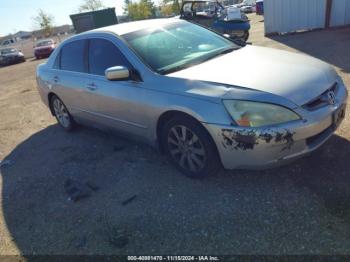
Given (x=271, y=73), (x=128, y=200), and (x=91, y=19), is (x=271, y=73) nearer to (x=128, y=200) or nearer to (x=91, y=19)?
(x=128, y=200)

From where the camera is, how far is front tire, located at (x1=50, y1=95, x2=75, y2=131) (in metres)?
5.67

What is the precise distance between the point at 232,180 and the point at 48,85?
3.75 meters

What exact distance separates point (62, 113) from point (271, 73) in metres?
3.90

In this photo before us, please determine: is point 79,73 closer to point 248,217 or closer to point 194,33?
point 194,33

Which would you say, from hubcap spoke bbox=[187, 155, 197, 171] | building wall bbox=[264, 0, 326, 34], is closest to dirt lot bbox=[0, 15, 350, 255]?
hubcap spoke bbox=[187, 155, 197, 171]

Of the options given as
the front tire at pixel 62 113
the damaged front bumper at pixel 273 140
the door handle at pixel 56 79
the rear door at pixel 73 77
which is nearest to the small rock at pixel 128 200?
the damaged front bumper at pixel 273 140

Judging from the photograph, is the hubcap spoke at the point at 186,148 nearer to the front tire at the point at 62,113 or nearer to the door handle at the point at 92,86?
the door handle at the point at 92,86

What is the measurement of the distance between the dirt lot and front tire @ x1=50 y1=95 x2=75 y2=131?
3.15 ft

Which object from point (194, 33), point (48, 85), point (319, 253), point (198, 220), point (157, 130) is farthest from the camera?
point (48, 85)

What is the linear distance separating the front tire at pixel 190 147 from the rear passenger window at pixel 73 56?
1.88 metres

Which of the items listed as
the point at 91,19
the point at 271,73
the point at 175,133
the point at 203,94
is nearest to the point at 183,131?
the point at 175,133

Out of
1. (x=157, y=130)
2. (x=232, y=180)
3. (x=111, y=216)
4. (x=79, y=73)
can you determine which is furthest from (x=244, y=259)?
(x=79, y=73)

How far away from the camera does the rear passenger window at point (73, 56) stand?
4.79 metres

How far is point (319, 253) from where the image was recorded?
96.9 inches
